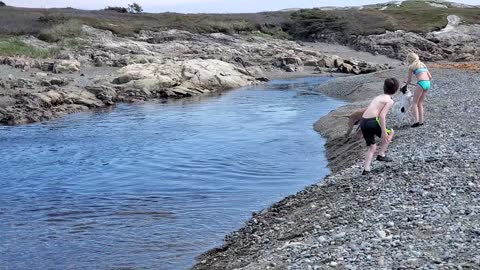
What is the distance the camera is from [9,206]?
15062mm

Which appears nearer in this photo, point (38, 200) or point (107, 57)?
point (38, 200)

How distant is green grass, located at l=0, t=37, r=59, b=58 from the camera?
161 feet

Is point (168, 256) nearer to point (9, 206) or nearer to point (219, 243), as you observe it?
point (219, 243)

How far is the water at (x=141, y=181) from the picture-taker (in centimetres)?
1170

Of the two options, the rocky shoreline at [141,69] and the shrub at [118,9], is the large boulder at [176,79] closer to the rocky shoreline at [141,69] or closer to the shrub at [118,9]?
the rocky shoreline at [141,69]

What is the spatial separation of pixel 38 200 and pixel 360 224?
9.51m

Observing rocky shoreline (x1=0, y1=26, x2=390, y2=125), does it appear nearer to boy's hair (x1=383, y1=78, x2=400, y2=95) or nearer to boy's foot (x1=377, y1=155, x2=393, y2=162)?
boy's foot (x1=377, y1=155, x2=393, y2=162)

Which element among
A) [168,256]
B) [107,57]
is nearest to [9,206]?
[168,256]

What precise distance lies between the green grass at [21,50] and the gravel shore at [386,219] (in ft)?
128

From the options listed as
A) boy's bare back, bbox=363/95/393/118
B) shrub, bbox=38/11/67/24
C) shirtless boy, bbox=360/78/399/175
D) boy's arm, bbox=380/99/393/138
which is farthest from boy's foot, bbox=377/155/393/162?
shrub, bbox=38/11/67/24

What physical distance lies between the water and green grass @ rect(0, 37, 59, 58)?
2032 cm

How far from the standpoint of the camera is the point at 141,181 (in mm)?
17438

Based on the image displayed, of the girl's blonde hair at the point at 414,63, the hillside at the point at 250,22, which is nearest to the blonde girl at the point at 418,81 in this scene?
the girl's blonde hair at the point at 414,63

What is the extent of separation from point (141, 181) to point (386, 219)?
950cm
